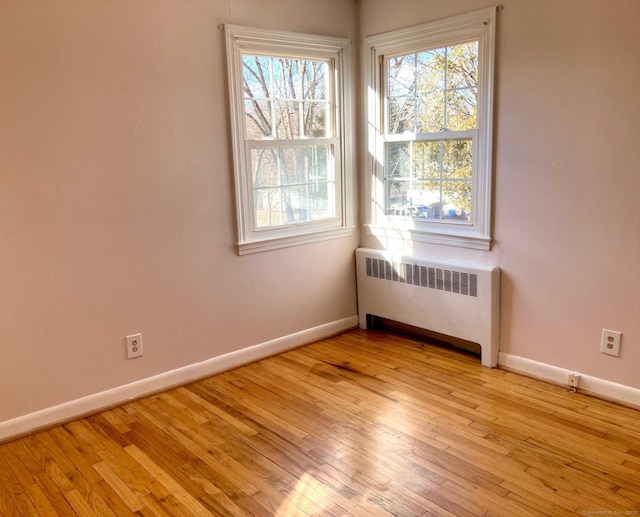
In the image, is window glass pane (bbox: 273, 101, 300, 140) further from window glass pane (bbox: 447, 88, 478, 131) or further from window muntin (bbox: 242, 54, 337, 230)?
window glass pane (bbox: 447, 88, 478, 131)

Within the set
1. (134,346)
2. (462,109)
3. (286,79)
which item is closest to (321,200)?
(286,79)

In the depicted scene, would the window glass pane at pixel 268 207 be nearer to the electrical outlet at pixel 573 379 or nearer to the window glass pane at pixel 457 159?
the window glass pane at pixel 457 159

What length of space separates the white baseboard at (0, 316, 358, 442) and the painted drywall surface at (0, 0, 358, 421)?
48 mm

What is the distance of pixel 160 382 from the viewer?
332cm

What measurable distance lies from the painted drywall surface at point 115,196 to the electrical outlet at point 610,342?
2.04m

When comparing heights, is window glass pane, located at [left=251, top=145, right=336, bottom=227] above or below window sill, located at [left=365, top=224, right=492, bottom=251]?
above

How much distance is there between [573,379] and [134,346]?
2.47 metres

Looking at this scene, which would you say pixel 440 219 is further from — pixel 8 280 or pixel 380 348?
pixel 8 280

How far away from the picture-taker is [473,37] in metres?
3.37

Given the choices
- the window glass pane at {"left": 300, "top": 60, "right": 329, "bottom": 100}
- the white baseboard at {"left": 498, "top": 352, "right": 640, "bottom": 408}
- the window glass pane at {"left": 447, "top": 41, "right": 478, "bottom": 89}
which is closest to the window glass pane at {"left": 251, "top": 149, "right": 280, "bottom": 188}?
the window glass pane at {"left": 300, "top": 60, "right": 329, "bottom": 100}

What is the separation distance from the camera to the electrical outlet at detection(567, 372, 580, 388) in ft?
10.3

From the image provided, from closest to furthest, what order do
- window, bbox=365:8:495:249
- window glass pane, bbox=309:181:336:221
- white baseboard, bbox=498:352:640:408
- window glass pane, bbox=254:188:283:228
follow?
white baseboard, bbox=498:352:640:408 < window, bbox=365:8:495:249 < window glass pane, bbox=254:188:283:228 < window glass pane, bbox=309:181:336:221

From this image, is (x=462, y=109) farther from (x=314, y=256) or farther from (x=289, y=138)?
(x=314, y=256)

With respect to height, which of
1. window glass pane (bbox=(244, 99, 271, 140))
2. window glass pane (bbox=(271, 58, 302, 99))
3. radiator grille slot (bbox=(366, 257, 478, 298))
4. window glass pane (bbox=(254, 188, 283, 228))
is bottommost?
radiator grille slot (bbox=(366, 257, 478, 298))
